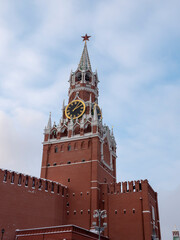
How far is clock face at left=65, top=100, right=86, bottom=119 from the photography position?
5300 cm

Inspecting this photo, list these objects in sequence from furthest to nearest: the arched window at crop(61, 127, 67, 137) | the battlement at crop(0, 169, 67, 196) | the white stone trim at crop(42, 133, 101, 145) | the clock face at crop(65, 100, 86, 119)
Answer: the clock face at crop(65, 100, 86, 119)
the arched window at crop(61, 127, 67, 137)
the white stone trim at crop(42, 133, 101, 145)
the battlement at crop(0, 169, 67, 196)

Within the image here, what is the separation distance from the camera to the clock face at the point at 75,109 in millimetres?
53000

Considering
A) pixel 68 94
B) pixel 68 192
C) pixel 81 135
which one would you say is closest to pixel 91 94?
pixel 68 94

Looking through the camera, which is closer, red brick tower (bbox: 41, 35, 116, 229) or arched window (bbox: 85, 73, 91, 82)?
red brick tower (bbox: 41, 35, 116, 229)

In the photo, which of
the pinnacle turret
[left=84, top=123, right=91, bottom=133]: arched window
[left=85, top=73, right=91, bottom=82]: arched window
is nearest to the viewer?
[left=84, top=123, right=91, bottom=133]: arched window

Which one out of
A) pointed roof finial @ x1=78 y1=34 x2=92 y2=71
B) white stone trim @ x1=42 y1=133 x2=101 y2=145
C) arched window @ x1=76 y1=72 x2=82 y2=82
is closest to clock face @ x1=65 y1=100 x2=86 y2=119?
white stone trim @ x1=42 y1=133 x2=101 y2=145

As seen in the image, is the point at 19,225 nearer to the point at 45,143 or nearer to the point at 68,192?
the point at 68,192

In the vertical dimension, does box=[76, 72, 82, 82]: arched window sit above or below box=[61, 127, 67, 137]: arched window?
above

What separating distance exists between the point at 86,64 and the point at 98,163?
24207 millimetres

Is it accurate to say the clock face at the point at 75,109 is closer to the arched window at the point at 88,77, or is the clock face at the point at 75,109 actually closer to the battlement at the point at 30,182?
the arched window at the point at 88,77

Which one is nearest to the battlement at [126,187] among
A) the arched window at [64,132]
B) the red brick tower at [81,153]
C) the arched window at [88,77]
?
the red brick tower at [81,153]

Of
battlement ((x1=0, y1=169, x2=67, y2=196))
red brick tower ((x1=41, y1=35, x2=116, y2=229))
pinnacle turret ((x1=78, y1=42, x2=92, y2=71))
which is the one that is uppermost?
pinnacle turret ((x1=78, y1=42, x2=92, y2=71))

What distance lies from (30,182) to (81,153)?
1078cm

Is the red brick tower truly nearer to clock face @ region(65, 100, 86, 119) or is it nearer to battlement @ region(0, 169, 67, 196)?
clock face @ region(65, 100, 86, 119)
